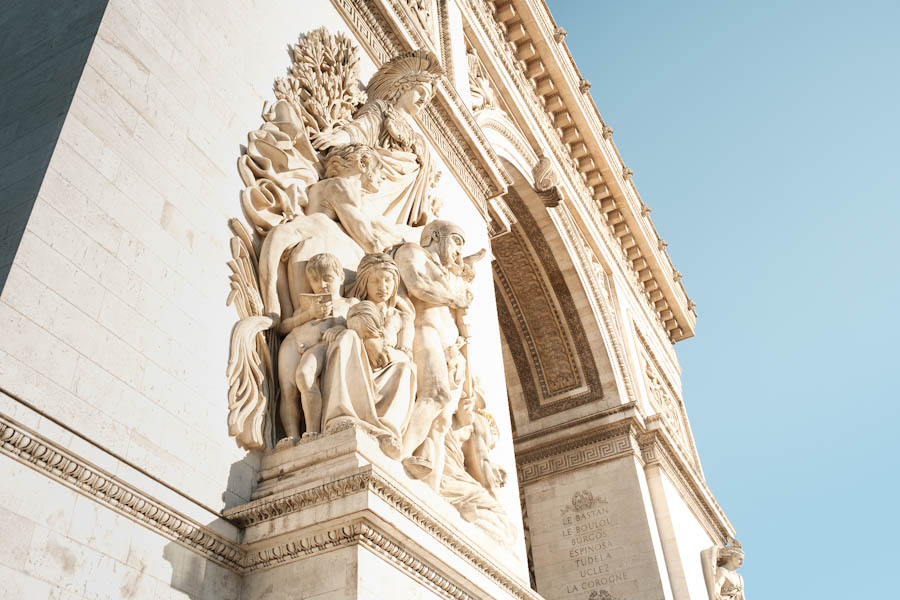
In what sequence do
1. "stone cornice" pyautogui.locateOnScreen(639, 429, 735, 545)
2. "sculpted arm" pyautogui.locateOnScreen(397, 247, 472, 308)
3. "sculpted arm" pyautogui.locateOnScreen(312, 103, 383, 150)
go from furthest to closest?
"stone cornice" pyautogui.locateOnScreen(639, 429, 735, 545), "sculpted arm" pyautogui.locateOnScreen(312, 103, 383, 150), "sculpted arm" pyautogui.locateOnScreen(397, 247, 472, 308)

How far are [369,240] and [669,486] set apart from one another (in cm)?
886

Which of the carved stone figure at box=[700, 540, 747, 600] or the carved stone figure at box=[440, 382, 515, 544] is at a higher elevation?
the carved stone figure at box=[700, 540, 747, 600]

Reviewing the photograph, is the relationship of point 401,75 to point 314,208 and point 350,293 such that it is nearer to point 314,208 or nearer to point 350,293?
point 314,208

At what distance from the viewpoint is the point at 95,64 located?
3949 mm

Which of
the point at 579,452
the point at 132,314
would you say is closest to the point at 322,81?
the point at 132,314

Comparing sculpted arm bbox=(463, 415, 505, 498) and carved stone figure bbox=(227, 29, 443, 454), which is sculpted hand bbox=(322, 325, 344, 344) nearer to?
carved stone figure bbox=(227, 29, 443, 454)

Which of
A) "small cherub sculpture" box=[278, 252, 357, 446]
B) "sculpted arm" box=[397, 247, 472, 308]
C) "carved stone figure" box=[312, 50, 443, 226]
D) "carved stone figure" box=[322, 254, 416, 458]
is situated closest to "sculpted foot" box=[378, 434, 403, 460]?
"carved stone figure" box=[322, 254, 416, 458]

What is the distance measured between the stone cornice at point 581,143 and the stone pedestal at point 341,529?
30.0 feet

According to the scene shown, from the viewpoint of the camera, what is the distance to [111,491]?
3234mm

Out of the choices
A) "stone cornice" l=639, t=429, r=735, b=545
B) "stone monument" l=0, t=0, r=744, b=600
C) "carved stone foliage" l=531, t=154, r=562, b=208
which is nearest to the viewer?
"stone monument" l=0, t=0, r=744, b=600

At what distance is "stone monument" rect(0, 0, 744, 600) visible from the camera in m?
3.22

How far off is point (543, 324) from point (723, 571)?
15.5ft

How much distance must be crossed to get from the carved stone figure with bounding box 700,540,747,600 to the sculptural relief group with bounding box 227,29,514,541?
25.6 feet

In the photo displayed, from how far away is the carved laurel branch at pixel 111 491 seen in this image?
2.97 m
